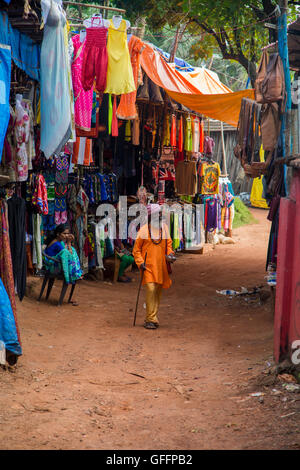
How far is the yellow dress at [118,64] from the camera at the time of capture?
8211 mm

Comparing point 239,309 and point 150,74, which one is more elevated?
point 150,74

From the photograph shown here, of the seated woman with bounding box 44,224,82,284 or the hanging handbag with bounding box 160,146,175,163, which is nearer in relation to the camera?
the seated woman with bounding box 44,224,82,284

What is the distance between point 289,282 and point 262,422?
1508 millimetres

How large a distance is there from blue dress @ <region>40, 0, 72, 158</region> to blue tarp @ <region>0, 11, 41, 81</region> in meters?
0.28

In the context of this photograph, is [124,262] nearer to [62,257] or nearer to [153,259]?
[62,257]

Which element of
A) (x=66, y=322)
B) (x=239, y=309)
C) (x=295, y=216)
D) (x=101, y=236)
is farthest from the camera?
(x=101, y=236)

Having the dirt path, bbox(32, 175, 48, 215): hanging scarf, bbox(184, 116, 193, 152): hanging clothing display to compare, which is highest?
bbox(184, 116, 193, 152): hanging clothing display

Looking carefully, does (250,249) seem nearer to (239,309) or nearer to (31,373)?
(239,309)

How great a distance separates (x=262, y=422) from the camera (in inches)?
180

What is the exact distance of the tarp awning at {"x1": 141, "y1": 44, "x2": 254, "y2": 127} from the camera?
977 cm

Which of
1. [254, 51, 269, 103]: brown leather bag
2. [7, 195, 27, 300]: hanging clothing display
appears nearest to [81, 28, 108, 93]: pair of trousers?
[7, 195, 27, 300]: hanging clothing display

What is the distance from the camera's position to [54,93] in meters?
6.45

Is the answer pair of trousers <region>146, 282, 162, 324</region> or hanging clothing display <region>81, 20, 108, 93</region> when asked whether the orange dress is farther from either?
pair of trousers <region>146, 282, 162, 324</region>
